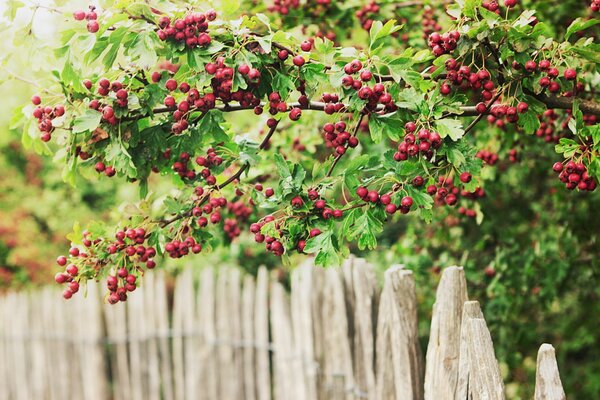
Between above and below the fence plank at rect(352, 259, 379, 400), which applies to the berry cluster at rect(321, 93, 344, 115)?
above

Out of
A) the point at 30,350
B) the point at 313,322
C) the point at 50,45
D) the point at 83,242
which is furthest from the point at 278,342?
the point at 30,350

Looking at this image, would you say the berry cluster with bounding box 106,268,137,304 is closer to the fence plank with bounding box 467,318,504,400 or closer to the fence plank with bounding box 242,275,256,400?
the fence plank with bounding box 467,318,504,400

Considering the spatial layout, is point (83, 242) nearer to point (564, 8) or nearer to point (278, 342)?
point (278, 342)

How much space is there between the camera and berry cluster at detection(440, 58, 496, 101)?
1.80 meters

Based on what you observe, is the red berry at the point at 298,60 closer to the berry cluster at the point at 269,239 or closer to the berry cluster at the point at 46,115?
the berry cluster at the point at 269,239

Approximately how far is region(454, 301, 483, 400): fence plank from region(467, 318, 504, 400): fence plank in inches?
2.0

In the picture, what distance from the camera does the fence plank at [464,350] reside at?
1.96 meters

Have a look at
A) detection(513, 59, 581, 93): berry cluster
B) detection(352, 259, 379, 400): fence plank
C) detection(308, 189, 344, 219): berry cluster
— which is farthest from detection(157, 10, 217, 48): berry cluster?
detection(352, 259, 379, 400): fence plank

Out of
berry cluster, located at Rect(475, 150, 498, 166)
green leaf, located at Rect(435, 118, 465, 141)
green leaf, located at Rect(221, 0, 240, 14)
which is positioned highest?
green leaf, located at Rect(221, 0, 240, 14)

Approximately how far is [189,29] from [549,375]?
1160 mm

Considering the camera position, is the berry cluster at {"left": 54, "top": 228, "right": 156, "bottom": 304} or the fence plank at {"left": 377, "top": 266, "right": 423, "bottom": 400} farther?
the fence plank at {"left": 377, "top": 266, "right": 423, "bottom": 400}

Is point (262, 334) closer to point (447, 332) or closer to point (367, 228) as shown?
point (447, 332)

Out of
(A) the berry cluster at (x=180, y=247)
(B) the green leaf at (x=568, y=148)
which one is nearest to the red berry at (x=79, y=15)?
(A) the berry cluster at (x=180, y=247)

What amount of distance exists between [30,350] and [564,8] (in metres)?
5.13
